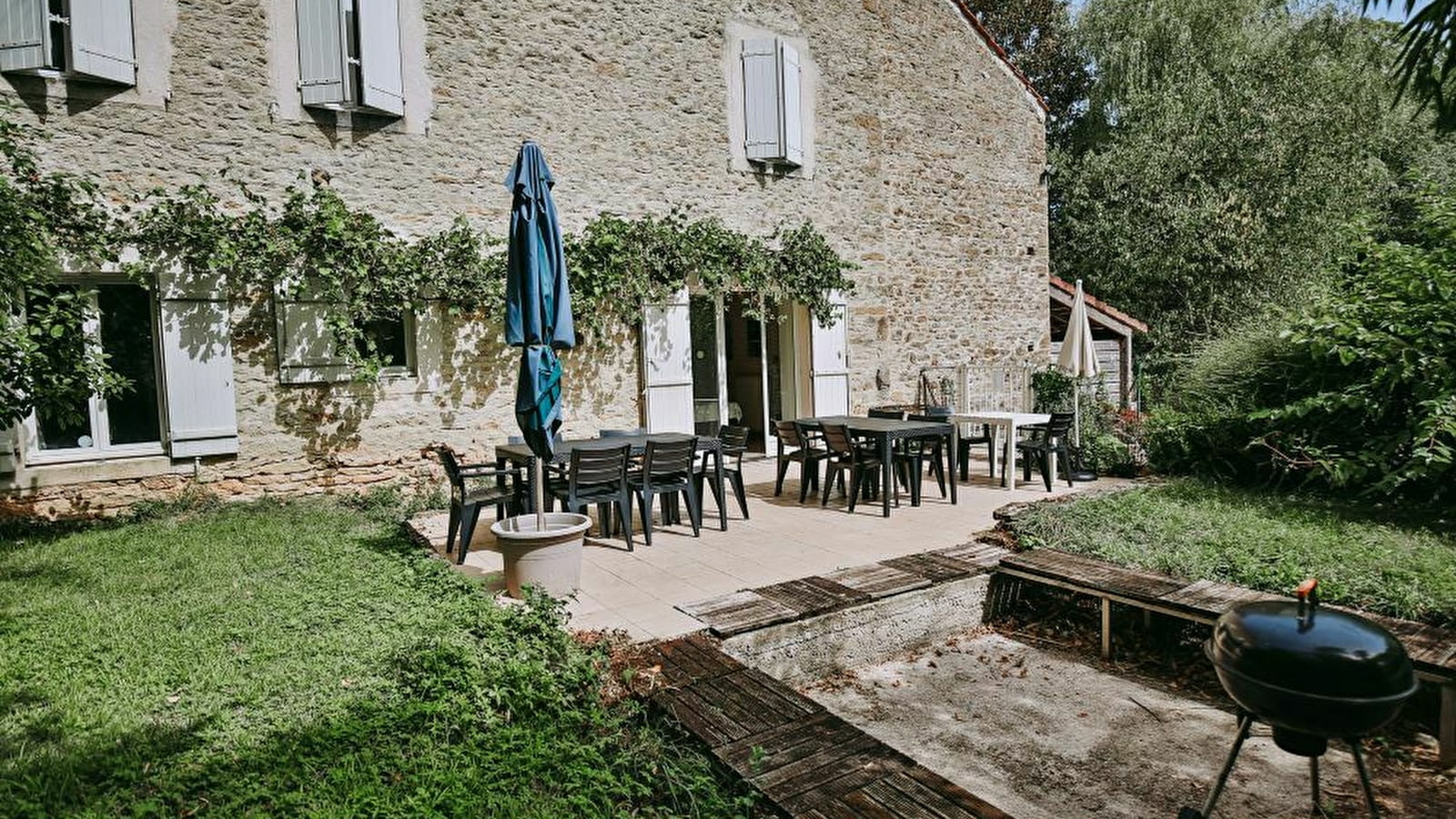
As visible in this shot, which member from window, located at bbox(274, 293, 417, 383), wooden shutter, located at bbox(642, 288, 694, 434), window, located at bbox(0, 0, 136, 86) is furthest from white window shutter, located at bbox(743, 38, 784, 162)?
window, located at bbox(0, 0, 136, 86)

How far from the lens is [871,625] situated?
14.3 feet

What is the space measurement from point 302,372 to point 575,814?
5938 millimetres

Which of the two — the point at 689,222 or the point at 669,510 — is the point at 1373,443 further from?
the point at 689,222

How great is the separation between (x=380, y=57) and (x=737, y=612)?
619 centimetres

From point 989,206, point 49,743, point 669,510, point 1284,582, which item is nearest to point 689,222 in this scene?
point 669,510

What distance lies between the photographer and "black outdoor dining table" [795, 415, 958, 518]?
654 cm

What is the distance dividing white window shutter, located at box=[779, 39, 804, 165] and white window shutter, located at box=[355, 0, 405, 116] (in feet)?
14.2

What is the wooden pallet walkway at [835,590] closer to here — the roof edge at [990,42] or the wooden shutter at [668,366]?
the wooden shutter at [668,366]

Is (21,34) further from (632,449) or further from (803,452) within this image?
(803,452)

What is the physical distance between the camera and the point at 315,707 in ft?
10.2

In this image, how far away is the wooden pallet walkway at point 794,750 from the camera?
7.86ft

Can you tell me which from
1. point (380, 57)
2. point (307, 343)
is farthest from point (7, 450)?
point (380, 57)

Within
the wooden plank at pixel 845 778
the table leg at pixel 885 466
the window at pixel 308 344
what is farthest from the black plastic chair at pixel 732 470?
the wooden plank at pixel 845 778

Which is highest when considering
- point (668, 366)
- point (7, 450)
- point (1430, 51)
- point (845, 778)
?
point (1430, 51)
